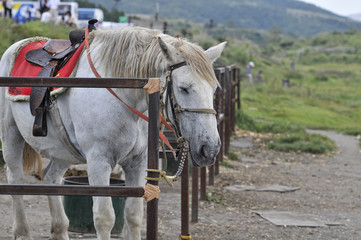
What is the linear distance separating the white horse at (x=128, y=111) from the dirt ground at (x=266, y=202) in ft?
5.73

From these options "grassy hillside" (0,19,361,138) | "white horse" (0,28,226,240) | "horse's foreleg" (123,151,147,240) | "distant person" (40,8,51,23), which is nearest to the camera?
"white horse" (0,28,226,240)

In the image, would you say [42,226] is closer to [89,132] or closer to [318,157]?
[89,132]

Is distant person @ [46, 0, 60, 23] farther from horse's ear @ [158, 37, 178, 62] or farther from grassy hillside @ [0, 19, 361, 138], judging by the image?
horse's ear @ [158, 37, 178, 62]

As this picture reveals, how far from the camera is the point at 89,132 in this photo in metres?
3.88

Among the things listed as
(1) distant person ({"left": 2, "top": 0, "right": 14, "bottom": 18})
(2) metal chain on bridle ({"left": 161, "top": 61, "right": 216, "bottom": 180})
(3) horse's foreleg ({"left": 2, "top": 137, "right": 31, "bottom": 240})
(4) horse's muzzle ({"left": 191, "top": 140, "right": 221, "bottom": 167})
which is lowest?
(3) horse's foreleg ({"left": 2, "top": 137, "right": 31, "bottom": 240})

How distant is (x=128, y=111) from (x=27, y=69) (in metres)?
1.24

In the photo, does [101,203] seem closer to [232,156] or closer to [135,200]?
[135,200]

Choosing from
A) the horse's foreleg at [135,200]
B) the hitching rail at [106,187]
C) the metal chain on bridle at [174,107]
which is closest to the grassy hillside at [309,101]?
the horse's foreleg at [135,200]

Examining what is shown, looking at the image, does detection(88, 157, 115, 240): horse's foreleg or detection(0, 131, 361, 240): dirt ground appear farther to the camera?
detection(0, 131, 361, 240): dirt ground

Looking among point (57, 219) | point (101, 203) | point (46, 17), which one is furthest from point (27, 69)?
point (46, 17)

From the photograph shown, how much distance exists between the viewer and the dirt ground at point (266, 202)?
6051mm

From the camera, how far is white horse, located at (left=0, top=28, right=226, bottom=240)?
3.49 metres

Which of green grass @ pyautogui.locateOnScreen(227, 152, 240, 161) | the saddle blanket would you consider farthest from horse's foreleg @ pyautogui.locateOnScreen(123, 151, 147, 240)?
green grass @ pyautogui.locateOnScreen(227, 152, 240, 161)

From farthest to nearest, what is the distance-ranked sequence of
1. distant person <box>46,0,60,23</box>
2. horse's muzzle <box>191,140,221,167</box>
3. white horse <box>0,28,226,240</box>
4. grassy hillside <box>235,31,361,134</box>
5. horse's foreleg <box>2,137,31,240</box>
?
distant person <box>46,0,60,23</box> → grassy hillside <box>235,31,361,134</box> → horse's foreleg <box>2,137,31,240</box> → white horse <box>0,28,226,240</box> → horse's muzzle <box>191,140,221,167</box>
